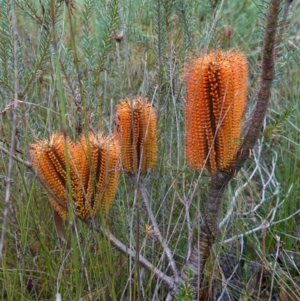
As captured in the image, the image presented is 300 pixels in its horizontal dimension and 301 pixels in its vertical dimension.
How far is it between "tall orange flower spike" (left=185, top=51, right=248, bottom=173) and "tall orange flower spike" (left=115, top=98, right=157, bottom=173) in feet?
0.49

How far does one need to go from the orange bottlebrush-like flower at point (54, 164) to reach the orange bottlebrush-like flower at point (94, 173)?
0.03 metres

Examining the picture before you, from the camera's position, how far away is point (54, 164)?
141 cm

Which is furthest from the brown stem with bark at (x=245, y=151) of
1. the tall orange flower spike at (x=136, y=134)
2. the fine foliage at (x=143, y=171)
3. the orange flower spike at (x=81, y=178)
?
the orange flower spike at (x=81, y=178)

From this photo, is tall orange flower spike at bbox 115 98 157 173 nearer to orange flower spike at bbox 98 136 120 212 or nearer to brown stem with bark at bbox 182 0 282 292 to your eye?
orange flower spike at bbox 98 136 120 212

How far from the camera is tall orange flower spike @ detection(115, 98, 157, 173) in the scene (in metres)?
1.51

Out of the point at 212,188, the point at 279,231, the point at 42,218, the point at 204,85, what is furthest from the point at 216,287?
the point at 204,85

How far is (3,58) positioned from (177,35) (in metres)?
0.97

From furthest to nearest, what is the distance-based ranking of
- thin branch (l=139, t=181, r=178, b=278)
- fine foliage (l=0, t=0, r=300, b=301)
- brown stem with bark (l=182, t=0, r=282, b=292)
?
thin branch (l=139, t=181, r=178, b=278)
fine foliage (l=0, t=0, r=300, b=301)
brown stem with bark (l=182, t=0, r=282, b=292)

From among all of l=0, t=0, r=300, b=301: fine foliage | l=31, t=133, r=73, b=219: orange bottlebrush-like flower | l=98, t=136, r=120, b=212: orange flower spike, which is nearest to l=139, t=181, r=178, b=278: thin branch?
l=0, t=0, r=300, b=301: fine foliage

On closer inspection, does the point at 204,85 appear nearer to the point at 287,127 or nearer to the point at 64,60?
the point at 64,60

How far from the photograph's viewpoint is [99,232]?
1.50 metres

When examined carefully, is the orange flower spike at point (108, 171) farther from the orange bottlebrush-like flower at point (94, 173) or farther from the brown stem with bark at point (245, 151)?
the brown stem with bark at point (245, 151)

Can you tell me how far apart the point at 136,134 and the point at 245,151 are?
12.4 inches

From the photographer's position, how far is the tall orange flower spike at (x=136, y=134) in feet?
4.96
